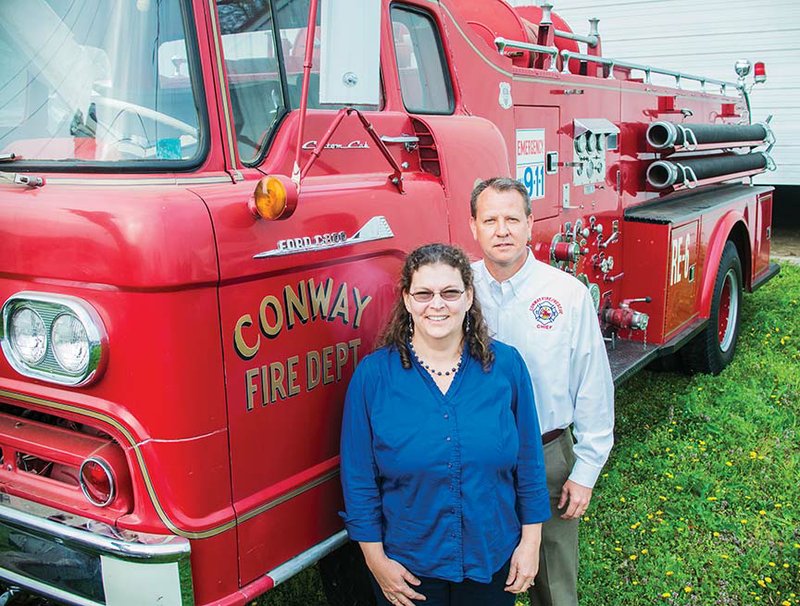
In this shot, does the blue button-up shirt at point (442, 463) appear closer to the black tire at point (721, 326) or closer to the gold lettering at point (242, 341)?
the gold lettering at point (242, 341)

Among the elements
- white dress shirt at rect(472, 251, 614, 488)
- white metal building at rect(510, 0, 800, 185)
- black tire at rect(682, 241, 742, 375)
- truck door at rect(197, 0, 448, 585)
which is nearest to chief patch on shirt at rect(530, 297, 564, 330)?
white dress shirt at rect(472, 251, 614, 488)

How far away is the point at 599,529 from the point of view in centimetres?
381

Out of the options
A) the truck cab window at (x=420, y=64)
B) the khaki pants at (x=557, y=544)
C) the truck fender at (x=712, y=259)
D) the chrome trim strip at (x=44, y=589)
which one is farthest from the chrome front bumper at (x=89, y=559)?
the truck fender at (x=712, y=259)

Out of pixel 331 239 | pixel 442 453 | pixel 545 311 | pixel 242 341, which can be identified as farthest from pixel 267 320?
pixel 545 311

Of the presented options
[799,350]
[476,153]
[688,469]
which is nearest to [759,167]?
[799,350]

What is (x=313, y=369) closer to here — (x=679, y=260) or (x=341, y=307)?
(x=341, y=307)

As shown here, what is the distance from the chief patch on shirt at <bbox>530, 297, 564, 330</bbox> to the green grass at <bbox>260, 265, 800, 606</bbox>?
1.41 m

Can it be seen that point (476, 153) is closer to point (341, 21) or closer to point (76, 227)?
point (341, 21)

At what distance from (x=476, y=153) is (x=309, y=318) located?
1091 millimetres

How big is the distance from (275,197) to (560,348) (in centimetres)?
97

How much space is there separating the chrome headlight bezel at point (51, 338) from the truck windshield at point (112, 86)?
16.3 inches

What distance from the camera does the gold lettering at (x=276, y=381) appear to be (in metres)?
2.16

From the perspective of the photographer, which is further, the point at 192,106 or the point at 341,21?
the point at 192,106

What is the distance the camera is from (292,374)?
7.29 feet
